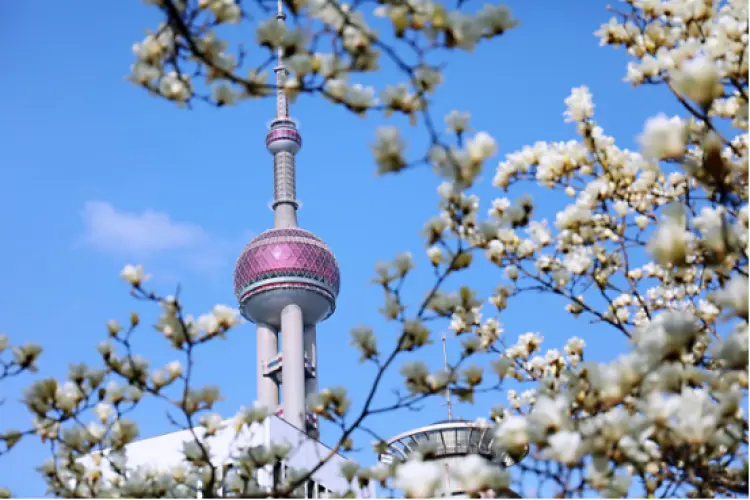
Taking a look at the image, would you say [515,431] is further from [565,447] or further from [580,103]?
[580,103]

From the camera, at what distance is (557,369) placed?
17.3ft

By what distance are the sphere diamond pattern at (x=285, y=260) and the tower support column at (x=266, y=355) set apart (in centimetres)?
326

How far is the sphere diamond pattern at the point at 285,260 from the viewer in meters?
58.9

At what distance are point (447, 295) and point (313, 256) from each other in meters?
56.1

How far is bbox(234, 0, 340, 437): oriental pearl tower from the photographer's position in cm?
5791

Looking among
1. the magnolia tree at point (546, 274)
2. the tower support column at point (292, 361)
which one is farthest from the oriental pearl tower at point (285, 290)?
the magnolia tree at point (546, 274)

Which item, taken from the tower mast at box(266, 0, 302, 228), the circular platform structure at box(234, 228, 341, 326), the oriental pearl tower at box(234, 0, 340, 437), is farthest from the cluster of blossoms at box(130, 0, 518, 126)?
the tower mast at box(266, 0, 302, 228)

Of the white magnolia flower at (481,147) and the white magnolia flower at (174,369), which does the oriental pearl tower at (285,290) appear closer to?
the white magnolia flower at (174,369)

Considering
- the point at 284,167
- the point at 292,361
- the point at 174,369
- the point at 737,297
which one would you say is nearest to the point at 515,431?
the point at 737,297

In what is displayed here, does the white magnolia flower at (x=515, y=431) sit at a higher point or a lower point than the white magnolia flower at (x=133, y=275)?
lower

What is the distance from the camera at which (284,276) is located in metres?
58.8

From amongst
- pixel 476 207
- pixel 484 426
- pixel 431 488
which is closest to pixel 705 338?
pixel 484 426

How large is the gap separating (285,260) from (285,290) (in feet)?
6.84

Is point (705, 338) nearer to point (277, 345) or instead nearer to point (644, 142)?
point (644, 142)
